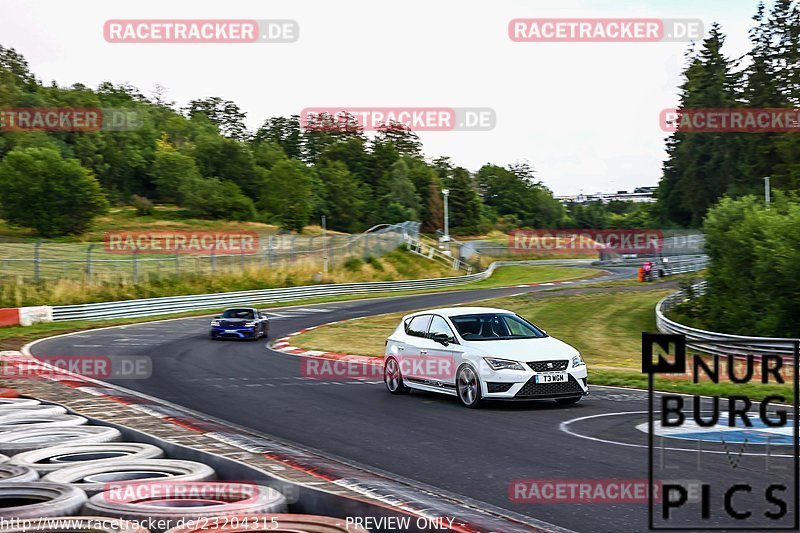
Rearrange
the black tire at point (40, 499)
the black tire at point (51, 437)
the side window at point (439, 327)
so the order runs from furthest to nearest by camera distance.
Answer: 1. the side window at point (439, 327)
2. the black tire at point (51, 437)
3. the black tire at point (40, 499)

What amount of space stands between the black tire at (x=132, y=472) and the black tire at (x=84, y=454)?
259 millimetres

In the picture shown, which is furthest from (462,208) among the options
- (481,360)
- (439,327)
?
(481,360)

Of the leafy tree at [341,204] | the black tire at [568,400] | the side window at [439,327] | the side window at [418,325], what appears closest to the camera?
the black tire at [568,400]

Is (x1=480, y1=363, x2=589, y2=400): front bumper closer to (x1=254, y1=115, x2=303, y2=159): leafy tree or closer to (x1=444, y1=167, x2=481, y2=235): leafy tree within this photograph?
(x1=444, y1=167, x2=481, y2=235): leafy tree

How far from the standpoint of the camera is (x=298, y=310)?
4691cm

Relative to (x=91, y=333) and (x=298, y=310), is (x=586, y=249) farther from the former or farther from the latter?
(x=91, y=333)

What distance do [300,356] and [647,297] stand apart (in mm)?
29716

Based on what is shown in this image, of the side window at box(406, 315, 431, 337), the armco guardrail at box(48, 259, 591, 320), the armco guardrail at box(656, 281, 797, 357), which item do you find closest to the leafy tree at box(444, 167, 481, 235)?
the armco guardrail at box(48, 259, 591, 320)

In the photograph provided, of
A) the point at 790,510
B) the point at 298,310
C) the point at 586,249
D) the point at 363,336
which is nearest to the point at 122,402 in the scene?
the point at 790,510

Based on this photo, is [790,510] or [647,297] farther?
[647,297]

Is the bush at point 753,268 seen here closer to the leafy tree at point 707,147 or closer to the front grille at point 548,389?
the front grille at point 548,389

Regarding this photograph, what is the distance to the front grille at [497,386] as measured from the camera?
1339 cm

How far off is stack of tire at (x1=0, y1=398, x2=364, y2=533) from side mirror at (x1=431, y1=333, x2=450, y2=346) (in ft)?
22.3

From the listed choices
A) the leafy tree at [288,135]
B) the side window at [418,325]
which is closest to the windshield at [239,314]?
the side window at [418,325]
